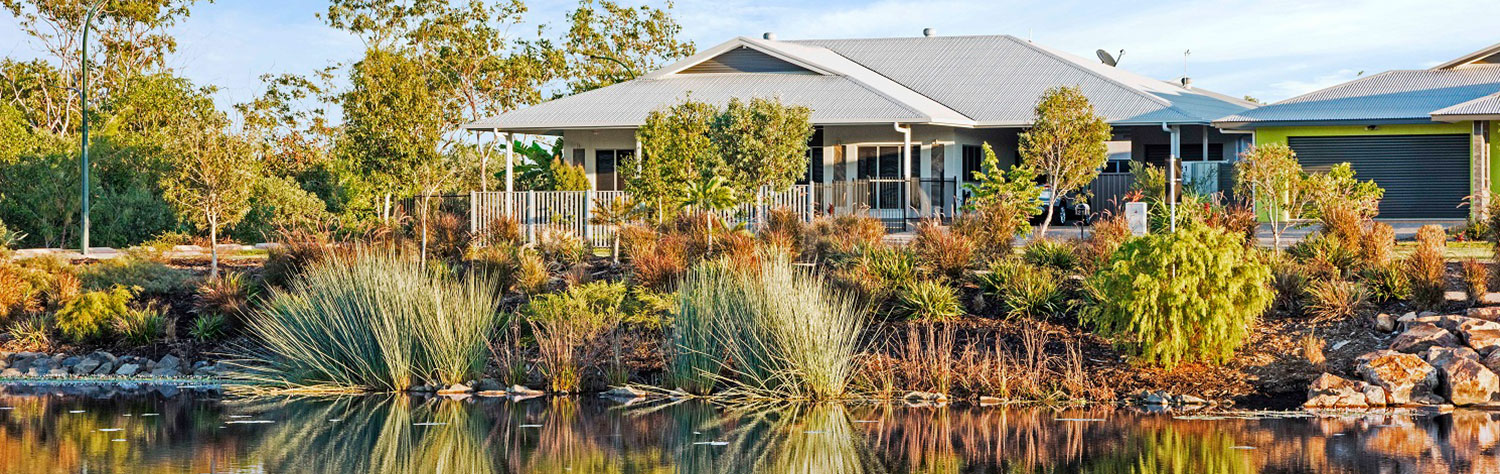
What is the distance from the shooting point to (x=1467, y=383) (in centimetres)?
1395

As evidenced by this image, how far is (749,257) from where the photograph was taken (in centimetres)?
1759

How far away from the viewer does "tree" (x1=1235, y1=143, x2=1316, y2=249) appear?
74.5 feet

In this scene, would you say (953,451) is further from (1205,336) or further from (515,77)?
(515,77)

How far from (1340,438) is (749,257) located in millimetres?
7276

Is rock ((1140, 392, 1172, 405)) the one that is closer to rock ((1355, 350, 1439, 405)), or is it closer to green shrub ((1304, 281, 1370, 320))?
rock ((1355, 350, 1439, 405))

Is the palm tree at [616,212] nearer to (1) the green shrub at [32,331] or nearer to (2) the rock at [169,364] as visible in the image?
(2) the rock at [169,364]

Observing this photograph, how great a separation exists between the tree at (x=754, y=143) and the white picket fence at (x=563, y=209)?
117 cm

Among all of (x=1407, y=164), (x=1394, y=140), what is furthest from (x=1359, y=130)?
(x=1407, y=164)

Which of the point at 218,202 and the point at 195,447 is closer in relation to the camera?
the point at 195,447

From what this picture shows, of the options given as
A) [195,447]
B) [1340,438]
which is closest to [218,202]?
[195,447]

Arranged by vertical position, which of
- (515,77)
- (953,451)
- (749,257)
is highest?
(515,77)

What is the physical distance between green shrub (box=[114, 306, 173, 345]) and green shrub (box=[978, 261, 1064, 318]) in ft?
31.4

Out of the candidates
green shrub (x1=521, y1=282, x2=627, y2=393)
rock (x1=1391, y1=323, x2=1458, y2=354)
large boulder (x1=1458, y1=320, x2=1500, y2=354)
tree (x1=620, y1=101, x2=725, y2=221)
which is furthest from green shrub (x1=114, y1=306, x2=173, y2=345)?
large boulder (x1=1458, y1=320, x2=1500, y2=354)

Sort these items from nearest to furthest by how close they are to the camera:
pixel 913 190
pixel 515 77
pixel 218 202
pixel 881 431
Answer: pixel 881 431, pixel 218 202, pixel 913 190, pixel 515 77
